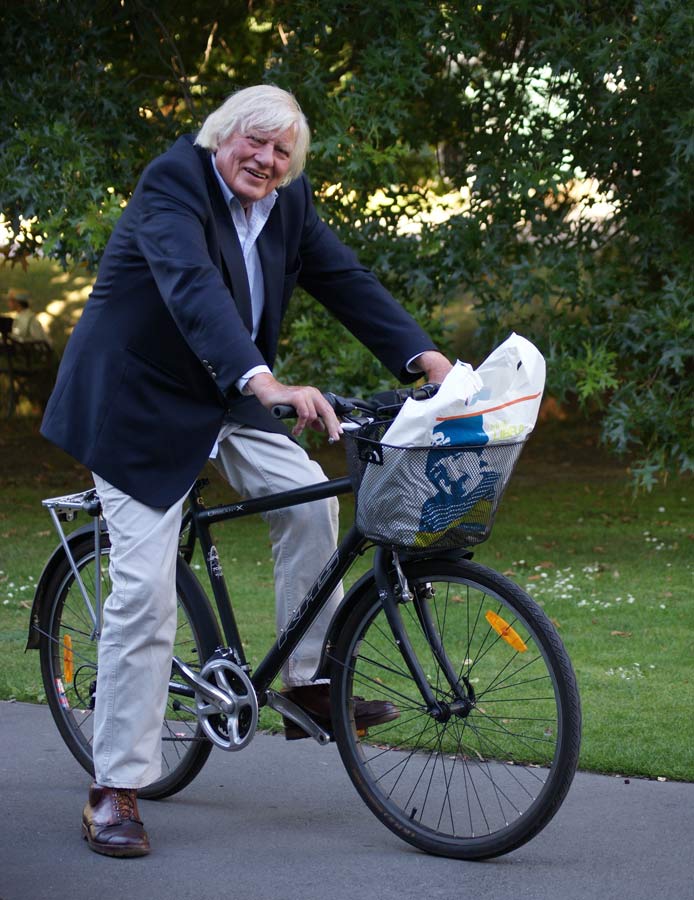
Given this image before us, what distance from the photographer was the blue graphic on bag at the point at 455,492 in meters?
3.36

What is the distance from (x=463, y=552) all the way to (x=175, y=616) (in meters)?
0.79

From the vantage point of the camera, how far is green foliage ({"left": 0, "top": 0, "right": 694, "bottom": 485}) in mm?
8500

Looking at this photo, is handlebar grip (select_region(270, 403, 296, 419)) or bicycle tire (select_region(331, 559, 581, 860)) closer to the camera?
handlebar grip (select_region(270, 403, 296, 419))

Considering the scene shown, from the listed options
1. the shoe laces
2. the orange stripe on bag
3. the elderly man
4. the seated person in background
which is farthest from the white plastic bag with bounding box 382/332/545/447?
the seated person in background

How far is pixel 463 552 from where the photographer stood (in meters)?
3.63

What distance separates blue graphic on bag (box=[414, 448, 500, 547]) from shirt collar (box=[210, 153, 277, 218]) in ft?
3.12

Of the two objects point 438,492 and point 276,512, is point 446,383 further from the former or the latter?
point 276,512

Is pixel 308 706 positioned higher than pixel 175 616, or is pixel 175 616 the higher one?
pixel 175 616

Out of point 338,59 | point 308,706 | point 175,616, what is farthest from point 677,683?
point 338,59

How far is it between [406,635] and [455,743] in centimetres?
46

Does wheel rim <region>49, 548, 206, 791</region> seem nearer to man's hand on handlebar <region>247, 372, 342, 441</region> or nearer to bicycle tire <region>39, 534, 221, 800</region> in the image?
bicycle tire <region>39, 534, 221, 800</region>

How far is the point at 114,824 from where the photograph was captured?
12.5 feet

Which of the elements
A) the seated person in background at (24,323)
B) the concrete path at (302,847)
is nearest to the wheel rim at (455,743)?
the concrete path at (302,847)

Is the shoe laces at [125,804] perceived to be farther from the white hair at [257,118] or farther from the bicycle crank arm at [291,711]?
the white hair at [257,118]
